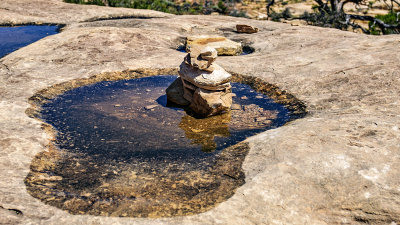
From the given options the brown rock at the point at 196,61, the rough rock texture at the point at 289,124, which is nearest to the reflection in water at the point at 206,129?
the rough rock texture at the point at 289,124

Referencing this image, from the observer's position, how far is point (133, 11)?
1459cm

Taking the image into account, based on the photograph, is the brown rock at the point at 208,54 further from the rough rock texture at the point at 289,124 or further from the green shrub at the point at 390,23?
the green shrub at the point at 390,23

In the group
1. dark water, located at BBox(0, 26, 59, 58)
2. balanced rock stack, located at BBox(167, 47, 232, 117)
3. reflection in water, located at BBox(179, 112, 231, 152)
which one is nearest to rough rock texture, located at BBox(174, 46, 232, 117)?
balanced rock stack, located at BBox(167, 47, 232, 117)

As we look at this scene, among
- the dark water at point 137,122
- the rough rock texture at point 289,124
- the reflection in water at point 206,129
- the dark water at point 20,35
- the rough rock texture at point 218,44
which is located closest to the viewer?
the rough rock texture at point 289,124

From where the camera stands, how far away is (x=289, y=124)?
19.7ft

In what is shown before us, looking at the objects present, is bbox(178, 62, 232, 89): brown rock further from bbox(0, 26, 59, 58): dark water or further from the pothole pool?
bbox(0, 26, 59, 58): dark water

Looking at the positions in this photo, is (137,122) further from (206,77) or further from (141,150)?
(206,77)

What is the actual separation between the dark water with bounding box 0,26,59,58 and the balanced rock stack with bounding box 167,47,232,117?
5.70 meters

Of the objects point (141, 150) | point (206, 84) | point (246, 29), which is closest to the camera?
point (141, 150)

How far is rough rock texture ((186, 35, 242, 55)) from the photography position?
10039 millimetres

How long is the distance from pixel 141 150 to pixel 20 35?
27.8 feet

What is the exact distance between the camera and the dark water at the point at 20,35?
35.4 ft

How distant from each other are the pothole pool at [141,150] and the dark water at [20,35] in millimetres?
4162

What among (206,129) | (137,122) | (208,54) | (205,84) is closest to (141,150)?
(137,122)
